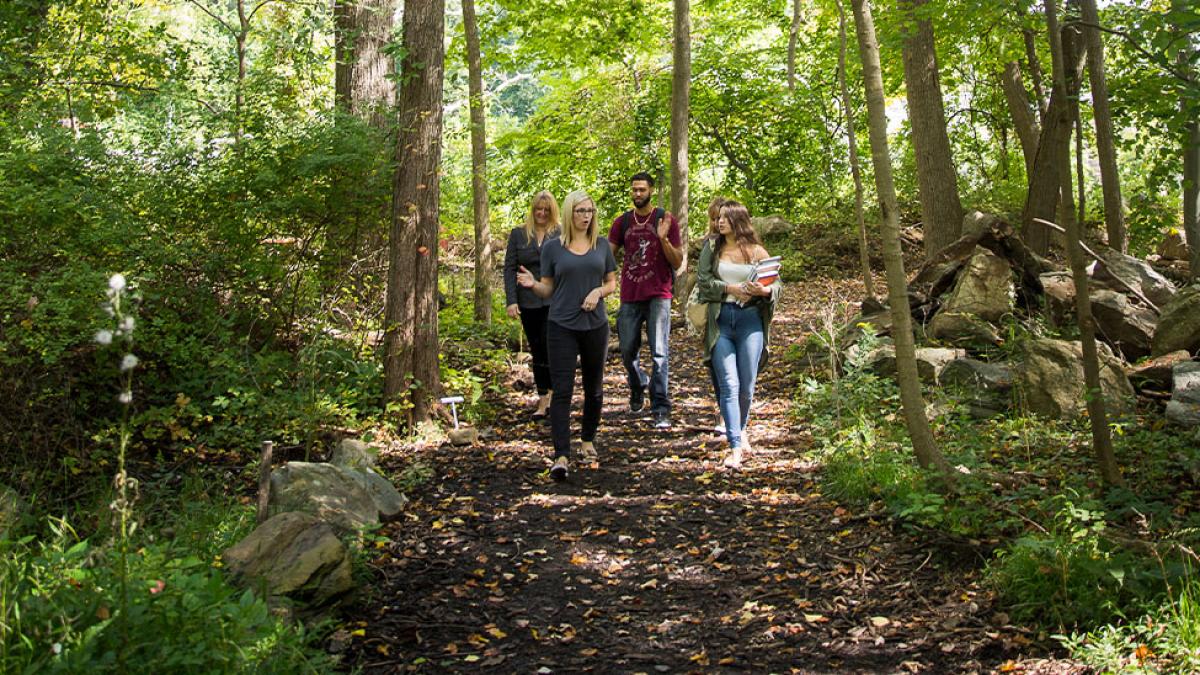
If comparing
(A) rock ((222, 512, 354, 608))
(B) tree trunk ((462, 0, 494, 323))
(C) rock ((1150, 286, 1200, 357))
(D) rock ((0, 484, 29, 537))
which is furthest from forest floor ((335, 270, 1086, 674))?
(B) tree trunk ((462, 0, 494, 323))

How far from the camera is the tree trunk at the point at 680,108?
12.4 m

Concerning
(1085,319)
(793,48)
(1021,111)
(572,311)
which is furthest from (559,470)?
(793,48)

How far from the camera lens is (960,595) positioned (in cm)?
465

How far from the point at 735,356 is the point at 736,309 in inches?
13.7

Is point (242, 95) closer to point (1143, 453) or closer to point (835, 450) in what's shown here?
point (835, 450)

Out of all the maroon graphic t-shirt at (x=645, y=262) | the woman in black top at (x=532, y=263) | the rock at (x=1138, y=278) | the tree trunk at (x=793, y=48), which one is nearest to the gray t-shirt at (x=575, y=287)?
the woman in black top at (x=532, y=263)

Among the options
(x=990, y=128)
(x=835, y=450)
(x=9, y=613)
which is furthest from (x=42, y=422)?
(x=990, y=128)

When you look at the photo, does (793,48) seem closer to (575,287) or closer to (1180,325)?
(1180,325)

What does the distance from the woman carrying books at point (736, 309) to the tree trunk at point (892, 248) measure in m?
1.34

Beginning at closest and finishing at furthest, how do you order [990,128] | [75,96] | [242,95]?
[242,95] < [75,96] < [990,128]

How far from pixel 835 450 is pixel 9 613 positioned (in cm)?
512

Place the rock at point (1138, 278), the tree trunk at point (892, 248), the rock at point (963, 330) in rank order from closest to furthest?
1. the tree trunk at point (892, 248)
2. the rock at point (963, 330)
3. the rock at point (1138, 278)

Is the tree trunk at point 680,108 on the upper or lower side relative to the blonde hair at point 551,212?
upper

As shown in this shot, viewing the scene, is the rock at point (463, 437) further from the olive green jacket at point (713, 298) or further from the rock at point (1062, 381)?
the rock at point (1062, 381)
